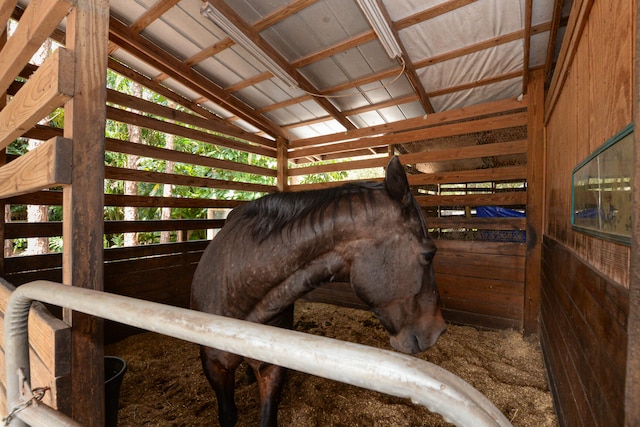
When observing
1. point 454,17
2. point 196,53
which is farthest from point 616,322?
point 196,53

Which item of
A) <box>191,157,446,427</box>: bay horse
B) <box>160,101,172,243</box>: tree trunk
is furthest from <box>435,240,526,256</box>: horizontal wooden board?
<box>160,101,172,243</box>: tree trunk

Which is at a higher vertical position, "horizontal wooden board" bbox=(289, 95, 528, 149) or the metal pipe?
"horizontal wooden board" bbox=(289, 95, 528, 149)

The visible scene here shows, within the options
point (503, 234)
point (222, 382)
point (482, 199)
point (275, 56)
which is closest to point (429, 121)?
point (482, 199)

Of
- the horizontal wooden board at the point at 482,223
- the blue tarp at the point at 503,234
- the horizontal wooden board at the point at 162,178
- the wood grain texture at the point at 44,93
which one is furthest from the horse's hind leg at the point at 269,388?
the blue tarp at the point at 503,234

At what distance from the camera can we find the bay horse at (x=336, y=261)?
1.33 metres

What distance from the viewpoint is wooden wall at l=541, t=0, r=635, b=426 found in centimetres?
89

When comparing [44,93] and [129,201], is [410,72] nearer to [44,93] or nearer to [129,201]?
[44,93]

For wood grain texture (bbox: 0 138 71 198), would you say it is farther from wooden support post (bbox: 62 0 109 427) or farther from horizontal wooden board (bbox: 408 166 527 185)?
horizontal wooden board (bbox: 408 166 527 185)

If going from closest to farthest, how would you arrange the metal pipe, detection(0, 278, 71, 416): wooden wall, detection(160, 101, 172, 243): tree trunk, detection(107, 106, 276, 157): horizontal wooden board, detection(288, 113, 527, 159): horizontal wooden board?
the metal pipe, detection(0, 278, 71, 416): wooden wall, detection(107, 106, 276, 157): horizontal wooden board, detection(288, 113, 527, 159): horizontal wooden board, detection(160, 101, 172, 243): tree trunk

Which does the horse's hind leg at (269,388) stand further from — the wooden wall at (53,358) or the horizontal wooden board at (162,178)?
the horizontal wooden board at (162,178)

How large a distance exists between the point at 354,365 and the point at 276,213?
4.00ft

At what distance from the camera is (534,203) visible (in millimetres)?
3076

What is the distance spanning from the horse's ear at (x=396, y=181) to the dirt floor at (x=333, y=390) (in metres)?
1.58

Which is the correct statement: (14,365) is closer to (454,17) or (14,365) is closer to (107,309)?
(107,309)
